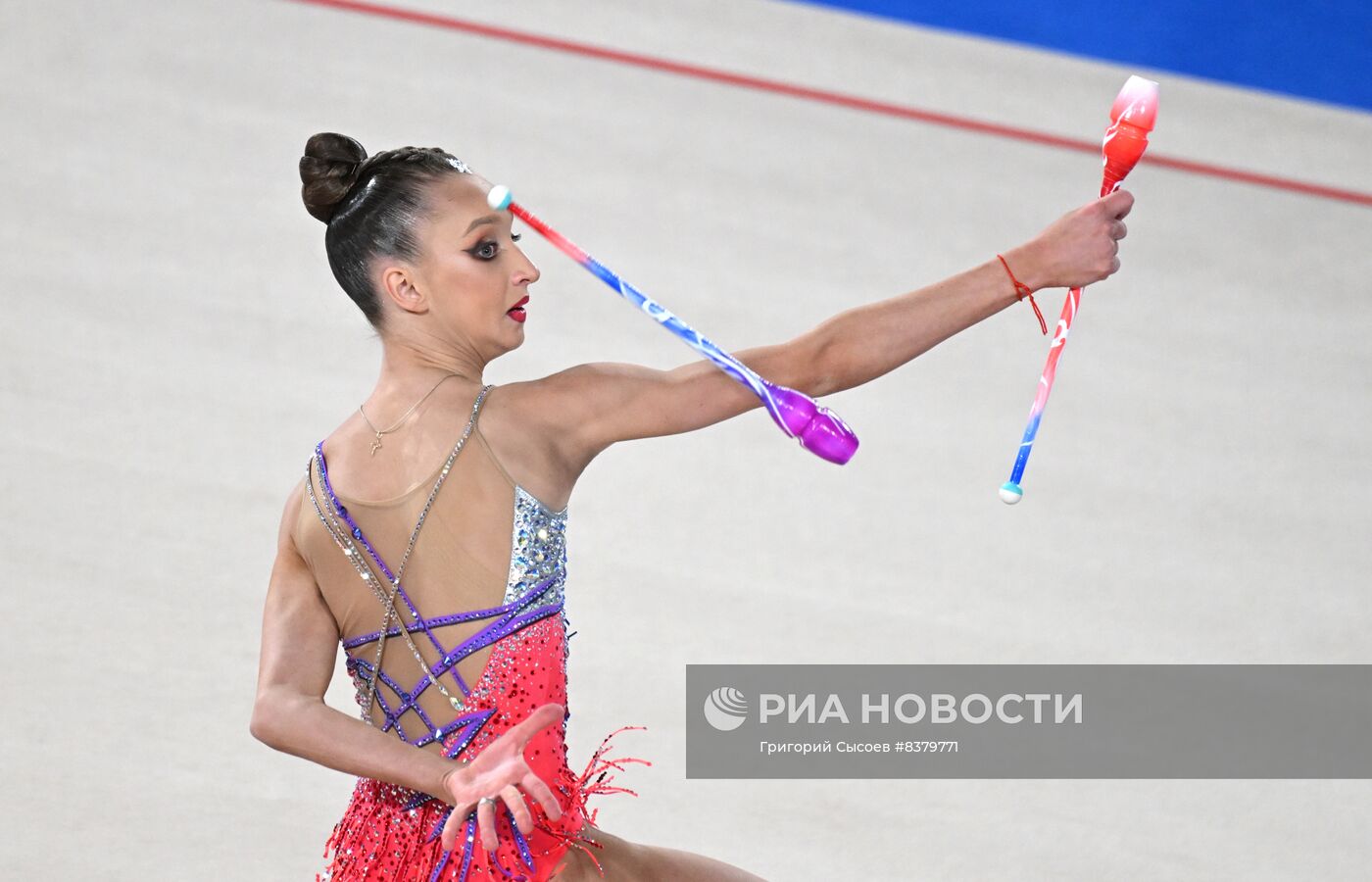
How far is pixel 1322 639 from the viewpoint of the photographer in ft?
11.2

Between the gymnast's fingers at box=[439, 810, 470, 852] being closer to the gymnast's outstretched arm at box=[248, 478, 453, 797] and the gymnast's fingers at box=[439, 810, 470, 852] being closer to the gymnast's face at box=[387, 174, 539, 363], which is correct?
the gymnast's outstretched arm at box=[248, 478, 453, 797]

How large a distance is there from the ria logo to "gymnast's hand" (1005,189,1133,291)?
4.55 feet

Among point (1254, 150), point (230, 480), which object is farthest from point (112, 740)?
point (1254, 150)

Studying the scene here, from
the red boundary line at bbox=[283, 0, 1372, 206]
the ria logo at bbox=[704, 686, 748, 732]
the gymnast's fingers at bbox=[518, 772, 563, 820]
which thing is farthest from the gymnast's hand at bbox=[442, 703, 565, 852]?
the red boundary line at bbox=[283, 0, 1372, 206]

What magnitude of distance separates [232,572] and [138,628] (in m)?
0.22

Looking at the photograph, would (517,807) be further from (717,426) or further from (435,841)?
(717,426)

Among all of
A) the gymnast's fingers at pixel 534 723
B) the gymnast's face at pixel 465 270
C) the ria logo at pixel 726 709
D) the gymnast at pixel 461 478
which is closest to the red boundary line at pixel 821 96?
the ria logo at pixel 726 709

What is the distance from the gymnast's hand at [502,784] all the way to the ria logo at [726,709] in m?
1.50

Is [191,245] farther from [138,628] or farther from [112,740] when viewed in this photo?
[112,740]

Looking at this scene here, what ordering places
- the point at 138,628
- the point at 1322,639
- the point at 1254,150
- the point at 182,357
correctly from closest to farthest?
the point at 138,628, the point at 1322,639, the point at 182,357, the point at 1254,150

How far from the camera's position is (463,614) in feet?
6.25

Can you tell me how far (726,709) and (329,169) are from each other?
59.8 inches

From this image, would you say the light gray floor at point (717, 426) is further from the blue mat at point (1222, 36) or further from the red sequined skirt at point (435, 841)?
the red sequined skirt at point (435, 841)

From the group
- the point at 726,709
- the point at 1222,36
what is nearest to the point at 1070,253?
the point at 726,709
